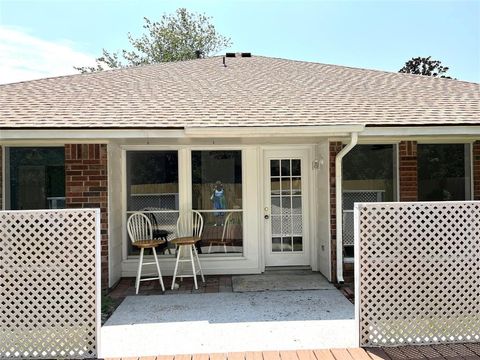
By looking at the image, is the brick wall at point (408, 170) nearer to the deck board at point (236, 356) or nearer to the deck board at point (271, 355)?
the deck board at point (271, 355)

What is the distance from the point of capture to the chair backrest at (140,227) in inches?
266

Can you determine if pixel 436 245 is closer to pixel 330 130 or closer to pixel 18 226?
pixel 330 130

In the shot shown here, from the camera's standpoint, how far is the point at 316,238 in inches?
285

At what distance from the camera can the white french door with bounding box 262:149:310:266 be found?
731cm

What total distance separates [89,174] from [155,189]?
1.25 metres

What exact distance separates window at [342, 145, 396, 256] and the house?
18 mm

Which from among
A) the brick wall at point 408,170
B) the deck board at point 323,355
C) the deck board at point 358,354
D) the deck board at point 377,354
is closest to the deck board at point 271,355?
the deck board at point 323,355

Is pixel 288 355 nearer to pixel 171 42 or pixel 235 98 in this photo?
pixel 235 98

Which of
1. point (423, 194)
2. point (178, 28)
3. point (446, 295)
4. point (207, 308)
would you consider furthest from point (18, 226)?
point (178, 28)

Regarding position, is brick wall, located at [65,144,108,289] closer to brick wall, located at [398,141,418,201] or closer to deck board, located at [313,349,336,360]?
deck board, located at [313,349,336,360]

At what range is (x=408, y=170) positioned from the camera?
6750 millimetres

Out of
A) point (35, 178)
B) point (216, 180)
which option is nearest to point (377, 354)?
point (216, 180)

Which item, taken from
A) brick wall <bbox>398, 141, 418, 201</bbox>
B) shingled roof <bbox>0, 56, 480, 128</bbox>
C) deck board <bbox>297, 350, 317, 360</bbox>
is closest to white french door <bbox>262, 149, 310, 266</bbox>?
shingled roof <bbox>0, 56, 480, 128</bbox>

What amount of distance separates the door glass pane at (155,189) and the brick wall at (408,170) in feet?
13.4
